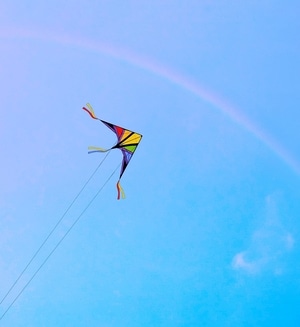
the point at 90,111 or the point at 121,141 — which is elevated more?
the point at 121,141

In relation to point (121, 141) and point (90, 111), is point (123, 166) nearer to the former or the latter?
point (121, 141)

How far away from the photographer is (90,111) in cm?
761

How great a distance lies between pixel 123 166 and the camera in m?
8.86

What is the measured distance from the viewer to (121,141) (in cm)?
868

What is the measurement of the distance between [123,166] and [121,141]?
2.07 feet

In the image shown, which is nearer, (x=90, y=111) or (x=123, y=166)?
(x=90, y=111)

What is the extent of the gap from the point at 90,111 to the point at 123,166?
182 cm

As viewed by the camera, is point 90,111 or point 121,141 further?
point 121,141

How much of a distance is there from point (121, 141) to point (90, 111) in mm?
1342

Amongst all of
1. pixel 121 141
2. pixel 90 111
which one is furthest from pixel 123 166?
pixel 90 111
